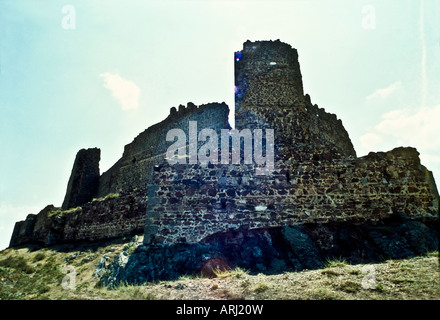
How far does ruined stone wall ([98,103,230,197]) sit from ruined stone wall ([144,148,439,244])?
15.8 meters

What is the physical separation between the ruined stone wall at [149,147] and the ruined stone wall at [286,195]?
15.8 metres

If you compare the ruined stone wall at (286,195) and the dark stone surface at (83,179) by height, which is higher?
the dark stone surface at (83,179)

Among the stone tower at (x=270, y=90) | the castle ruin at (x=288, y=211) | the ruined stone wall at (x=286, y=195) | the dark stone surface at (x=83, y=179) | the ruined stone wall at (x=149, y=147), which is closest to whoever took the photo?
the castle ruin at (x=288, y=211)

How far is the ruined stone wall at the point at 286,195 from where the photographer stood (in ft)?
30.1

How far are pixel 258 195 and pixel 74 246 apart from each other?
11615 millimetres

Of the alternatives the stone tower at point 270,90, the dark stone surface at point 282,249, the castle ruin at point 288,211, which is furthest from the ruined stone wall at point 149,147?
the dark stone surface at point 282,249

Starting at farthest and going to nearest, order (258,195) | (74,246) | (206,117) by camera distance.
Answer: (206,117) < (74,246) < (258,195)

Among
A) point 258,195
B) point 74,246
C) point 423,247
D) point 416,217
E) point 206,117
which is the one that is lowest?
point 74,246

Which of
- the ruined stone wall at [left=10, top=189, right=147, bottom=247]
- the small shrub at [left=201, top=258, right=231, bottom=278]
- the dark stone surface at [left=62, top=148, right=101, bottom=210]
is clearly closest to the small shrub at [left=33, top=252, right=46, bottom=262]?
the ruined stone wall at [left=10, top=189, right=147, bottom=247]

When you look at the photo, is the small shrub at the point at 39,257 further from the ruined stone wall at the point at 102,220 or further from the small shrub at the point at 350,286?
the small shrub at the point at 350,286

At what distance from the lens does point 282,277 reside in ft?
21.6

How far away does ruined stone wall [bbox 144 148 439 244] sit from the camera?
9188 mm
